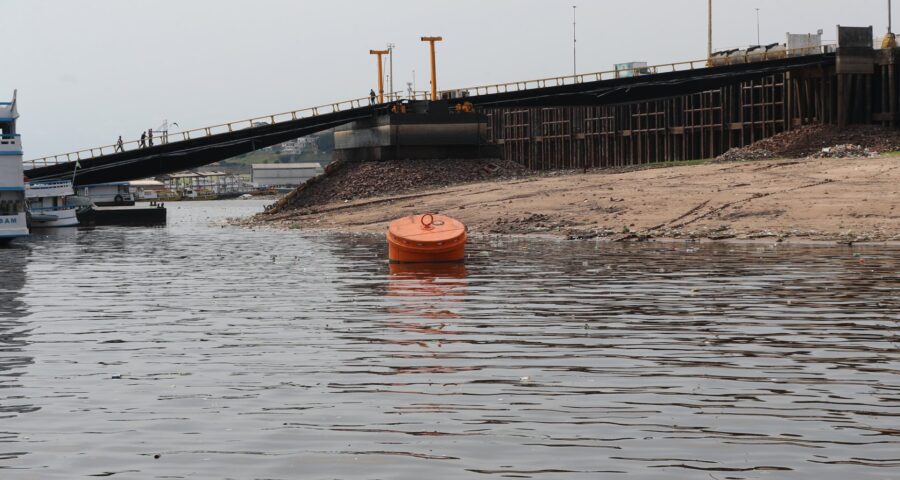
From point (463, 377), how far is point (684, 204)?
39798 millimetres

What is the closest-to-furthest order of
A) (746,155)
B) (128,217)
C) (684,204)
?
(684,204) < (746,155) < (128,217)

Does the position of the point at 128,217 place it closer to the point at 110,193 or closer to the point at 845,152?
the point at 110,193

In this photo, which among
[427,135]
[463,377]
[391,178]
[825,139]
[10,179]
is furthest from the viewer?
[427,135]

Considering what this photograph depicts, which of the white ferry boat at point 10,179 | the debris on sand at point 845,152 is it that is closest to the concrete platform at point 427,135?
the debris on sand at point 845,152

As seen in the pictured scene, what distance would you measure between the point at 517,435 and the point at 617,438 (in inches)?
38.9

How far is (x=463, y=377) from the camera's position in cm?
1631

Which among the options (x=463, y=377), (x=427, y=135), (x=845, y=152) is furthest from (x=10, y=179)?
(x=463, y=377)

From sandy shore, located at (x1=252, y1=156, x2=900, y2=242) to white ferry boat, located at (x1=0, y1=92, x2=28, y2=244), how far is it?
16.8m

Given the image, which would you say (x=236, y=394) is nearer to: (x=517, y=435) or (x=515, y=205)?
(x=517, y=435)

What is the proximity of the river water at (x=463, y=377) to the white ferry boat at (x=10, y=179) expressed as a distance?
26309 mm

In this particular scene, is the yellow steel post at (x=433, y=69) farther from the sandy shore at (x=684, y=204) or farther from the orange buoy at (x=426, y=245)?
the orange buoy at (x=426, y=245)

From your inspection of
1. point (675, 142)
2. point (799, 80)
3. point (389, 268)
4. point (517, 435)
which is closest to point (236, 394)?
point (517, 435)

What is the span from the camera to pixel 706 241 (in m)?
46.6

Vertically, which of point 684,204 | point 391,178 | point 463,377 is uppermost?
point 391,178
